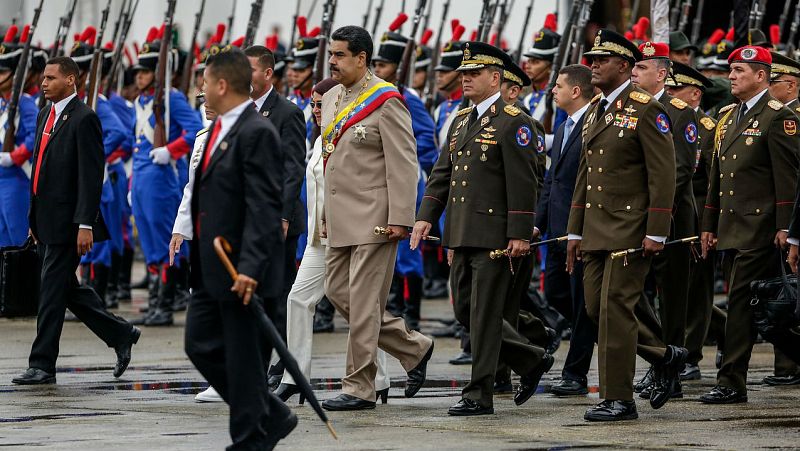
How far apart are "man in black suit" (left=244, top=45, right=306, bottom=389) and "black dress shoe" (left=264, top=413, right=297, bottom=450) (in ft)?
6.59

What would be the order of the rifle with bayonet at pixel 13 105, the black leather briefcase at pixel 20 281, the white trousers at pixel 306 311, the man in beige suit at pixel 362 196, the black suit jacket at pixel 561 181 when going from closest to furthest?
the man in beige suit at pixel 362 196 < the white trousers at pixel 306 311 < the black suit jacket at pixel 561 181 < the black leather briefcase at pixel 20 281 < the rifle with bayonet at pixel 13 105

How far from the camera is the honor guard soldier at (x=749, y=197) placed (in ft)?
29.5

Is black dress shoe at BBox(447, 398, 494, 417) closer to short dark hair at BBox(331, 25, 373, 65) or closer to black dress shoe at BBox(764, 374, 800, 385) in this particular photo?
short dark hair at BBox(331, 25, 373, 65)

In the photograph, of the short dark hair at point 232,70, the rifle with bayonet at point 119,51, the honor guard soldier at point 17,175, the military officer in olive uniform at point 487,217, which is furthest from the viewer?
the rifle with bayonet at point 119,51

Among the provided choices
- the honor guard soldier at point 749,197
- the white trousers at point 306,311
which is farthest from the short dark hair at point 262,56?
the honor guard soldier at point 749,197

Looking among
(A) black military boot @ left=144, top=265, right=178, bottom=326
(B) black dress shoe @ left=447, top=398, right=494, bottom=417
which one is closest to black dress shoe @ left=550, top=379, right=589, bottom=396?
(B) black dress shoe @ left=447, top=398, right=494, bottom=417

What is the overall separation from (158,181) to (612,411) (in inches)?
264

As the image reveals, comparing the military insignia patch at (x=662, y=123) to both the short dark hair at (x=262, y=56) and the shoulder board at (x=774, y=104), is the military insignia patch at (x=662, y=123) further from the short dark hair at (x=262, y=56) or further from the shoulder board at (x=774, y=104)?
the short dark hair at (x=262, y=56)

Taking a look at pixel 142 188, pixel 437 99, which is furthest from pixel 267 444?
pixel 437 99

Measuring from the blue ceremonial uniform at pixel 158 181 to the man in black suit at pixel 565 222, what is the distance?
4.46 metres

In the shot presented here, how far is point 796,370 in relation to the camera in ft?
32.6

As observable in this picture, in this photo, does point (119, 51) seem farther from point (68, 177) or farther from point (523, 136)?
point (523, 136)

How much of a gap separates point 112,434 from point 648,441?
2.47 metres

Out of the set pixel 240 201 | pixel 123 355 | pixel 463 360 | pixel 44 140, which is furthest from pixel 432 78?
pixel 240 201
